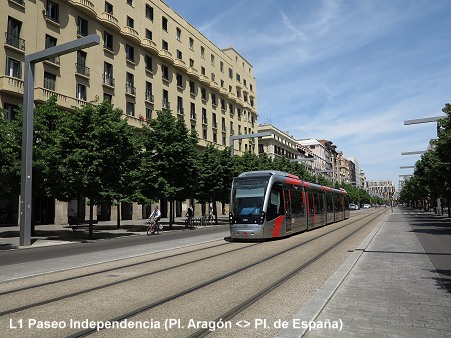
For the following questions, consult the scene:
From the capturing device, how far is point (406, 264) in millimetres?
9727

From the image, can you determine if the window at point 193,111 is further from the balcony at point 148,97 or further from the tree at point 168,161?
the tree at point 168,161

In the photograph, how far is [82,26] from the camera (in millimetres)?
34969

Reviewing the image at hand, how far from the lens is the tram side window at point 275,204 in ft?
54.0

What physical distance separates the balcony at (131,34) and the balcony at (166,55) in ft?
13.5

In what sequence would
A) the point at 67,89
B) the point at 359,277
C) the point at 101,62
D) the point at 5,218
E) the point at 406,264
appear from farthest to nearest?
1. the point at 101,62
2. the point at 67,89
3. the point at 5,218
4. the point at 406,264
5. the point at 359,277

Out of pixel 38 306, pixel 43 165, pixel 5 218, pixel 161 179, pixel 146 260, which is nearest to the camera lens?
pixel 38 306

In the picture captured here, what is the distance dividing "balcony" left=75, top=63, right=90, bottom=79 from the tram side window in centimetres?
2381

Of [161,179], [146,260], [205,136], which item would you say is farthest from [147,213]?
[146,260]

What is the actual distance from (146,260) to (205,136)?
43319mm

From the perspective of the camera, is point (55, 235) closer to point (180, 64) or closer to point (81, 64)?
point (81, 64)

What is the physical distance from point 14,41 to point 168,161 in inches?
565

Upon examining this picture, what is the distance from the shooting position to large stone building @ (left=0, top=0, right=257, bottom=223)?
29.1 m

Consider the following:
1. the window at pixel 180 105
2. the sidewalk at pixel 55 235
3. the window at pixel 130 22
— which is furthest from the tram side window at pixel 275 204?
the window at pixel 180 105

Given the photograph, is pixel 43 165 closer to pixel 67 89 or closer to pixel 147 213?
pixel 67 89
